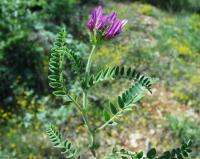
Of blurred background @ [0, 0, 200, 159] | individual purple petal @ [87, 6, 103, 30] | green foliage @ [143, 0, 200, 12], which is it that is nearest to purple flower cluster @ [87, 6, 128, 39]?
individual purple petal @ [87, 6, 103, 30]

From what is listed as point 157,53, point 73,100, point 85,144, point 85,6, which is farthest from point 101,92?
point 73,100

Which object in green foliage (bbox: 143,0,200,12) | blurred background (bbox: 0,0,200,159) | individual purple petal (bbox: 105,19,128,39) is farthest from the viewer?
green foliage (bbox: 143,0,200,12)

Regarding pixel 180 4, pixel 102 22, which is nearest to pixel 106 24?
pixel 102 22

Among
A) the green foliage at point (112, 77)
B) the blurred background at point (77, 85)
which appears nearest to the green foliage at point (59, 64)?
the green foliage at point (112, 77)

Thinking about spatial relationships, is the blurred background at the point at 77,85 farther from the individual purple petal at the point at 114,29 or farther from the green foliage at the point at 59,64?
the individual purple petal at the point at 114,29

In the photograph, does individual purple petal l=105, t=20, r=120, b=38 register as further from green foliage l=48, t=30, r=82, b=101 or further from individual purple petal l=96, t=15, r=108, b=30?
green foliage l=48, t=30, r=82, b=101

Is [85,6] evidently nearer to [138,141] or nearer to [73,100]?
[138,141]

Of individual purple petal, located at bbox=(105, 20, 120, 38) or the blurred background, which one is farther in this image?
the blurred background
